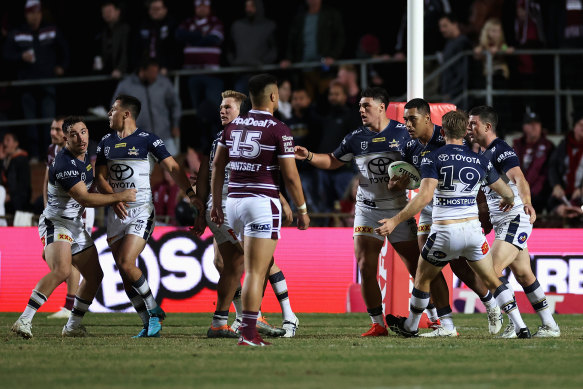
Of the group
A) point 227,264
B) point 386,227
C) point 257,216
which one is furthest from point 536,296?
point 257,216

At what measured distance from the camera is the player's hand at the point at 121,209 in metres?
10.7

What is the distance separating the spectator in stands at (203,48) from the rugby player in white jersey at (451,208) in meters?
9.77

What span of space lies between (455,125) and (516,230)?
149 centimetres

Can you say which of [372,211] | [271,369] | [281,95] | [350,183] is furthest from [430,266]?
[281,95]

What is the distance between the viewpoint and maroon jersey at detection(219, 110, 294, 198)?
941cm

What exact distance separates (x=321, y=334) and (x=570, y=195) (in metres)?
7.56

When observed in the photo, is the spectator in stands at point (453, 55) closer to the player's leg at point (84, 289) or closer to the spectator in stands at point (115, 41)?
the spectator in stands at point (115, 41)

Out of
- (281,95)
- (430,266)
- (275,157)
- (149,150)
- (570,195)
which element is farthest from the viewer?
(281,95)

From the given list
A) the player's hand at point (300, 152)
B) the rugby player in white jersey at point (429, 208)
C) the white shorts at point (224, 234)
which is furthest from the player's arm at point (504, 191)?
the white shorts at point (224, 234)

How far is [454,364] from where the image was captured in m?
8.17

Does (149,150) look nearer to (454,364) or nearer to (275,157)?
(275,157)

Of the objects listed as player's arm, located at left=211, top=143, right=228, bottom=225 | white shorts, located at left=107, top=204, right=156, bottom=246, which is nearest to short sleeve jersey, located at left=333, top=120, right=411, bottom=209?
player's arm, located at left=211, top=143, right=228, bottom=225

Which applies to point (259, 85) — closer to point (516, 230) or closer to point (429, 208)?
point (429, 208)

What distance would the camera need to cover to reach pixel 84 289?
434 inches
